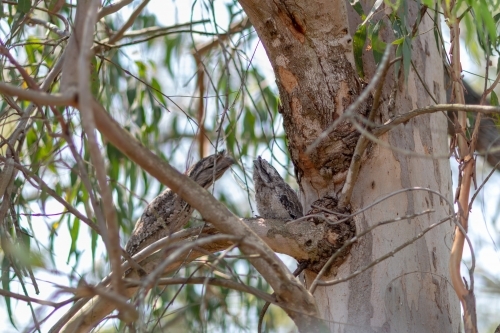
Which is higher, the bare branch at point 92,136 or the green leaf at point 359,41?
the green leaf at point 359,41

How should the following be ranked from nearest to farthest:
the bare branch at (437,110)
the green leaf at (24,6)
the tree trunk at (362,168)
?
the bare branch at (437,110) < the tree trunk at (362,168) < the green leaf at (24,6)

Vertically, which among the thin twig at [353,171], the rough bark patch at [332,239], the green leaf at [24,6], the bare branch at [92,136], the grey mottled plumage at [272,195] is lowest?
the bare branch at [92,136]

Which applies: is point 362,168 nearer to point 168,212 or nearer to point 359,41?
point 359,41

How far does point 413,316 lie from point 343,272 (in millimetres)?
228

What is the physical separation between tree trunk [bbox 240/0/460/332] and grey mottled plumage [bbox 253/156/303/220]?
0.39 m

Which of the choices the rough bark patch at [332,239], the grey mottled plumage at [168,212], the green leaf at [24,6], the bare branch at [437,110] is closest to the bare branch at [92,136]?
the bare branch at [437,110]

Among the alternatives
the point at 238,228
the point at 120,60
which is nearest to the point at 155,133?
the point at 120,60

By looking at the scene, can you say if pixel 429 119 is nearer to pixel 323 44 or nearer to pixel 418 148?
pixel 418 148

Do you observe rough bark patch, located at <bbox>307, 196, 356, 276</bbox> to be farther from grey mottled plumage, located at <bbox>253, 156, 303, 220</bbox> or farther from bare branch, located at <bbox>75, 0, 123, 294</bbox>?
bare branch, located at <bbox>75, 0, 123, 294</bbox>

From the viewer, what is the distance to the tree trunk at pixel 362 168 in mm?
1829

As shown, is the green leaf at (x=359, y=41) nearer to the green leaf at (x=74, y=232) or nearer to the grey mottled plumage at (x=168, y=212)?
the grey mottled plumage at (x=168, y=212)

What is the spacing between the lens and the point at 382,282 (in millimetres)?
1832

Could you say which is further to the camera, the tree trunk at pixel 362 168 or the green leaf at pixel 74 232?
the green leaf at pixel 74 232

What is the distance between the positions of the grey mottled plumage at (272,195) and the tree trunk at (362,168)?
390 millimetres
